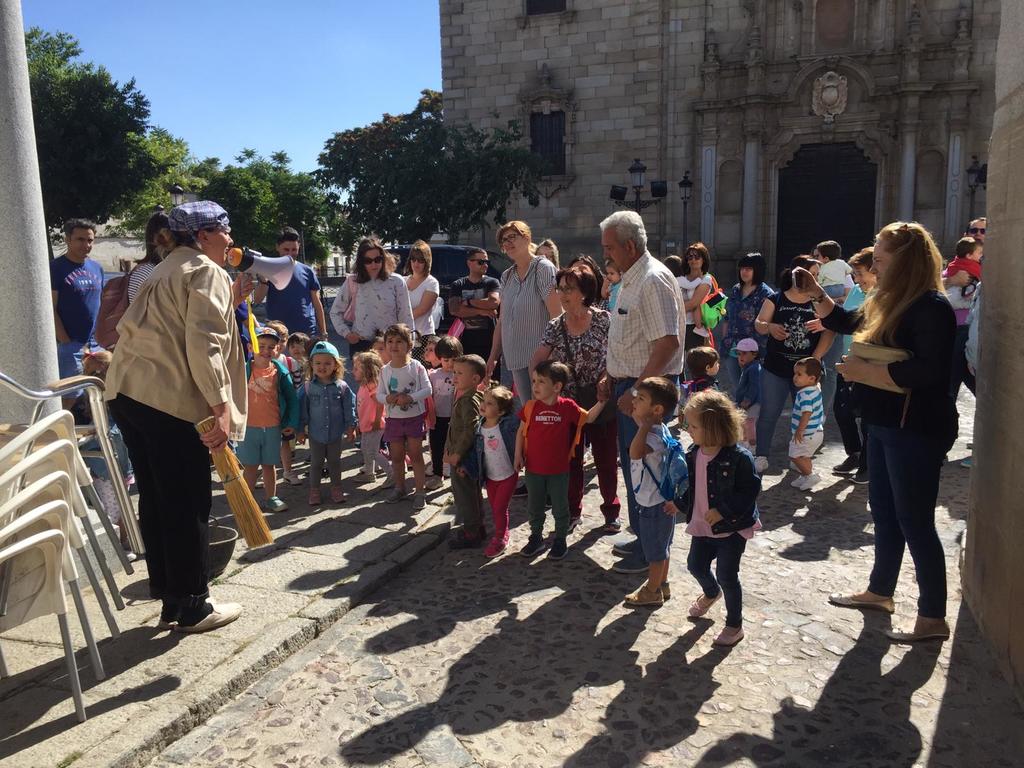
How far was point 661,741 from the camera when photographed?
311 centimetres

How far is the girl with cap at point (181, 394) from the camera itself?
12.0 ft

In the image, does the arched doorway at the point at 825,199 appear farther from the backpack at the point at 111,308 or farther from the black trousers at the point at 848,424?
the backpack at the point at 111,308

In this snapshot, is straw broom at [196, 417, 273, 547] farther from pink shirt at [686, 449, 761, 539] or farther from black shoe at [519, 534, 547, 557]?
pink shirt at [686, 449, 761, 539]

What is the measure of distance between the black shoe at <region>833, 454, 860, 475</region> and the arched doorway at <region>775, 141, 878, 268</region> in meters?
17.7

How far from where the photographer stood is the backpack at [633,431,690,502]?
4.16 metres

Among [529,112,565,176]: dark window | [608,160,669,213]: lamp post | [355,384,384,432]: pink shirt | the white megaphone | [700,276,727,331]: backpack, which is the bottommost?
[355,384,384,432]: pink shirt

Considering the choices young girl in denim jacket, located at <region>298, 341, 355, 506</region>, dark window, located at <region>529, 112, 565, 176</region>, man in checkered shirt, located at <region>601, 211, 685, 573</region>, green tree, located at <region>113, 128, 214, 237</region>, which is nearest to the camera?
man in checkered shirt, located at <region>601, 211, 685, 573</region>

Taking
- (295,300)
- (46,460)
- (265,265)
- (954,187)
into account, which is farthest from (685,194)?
(46,460)

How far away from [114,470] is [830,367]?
6107 mm

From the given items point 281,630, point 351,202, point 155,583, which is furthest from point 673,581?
point 351,202

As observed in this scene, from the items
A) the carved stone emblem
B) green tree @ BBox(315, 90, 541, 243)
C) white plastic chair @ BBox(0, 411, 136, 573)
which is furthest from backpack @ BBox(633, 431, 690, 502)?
the carved stone emblem

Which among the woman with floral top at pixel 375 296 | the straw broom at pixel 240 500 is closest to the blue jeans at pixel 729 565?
the straw broom at pixel 240 500

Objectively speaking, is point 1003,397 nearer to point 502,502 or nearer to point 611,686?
point 611,686

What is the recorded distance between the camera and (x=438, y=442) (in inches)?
255
